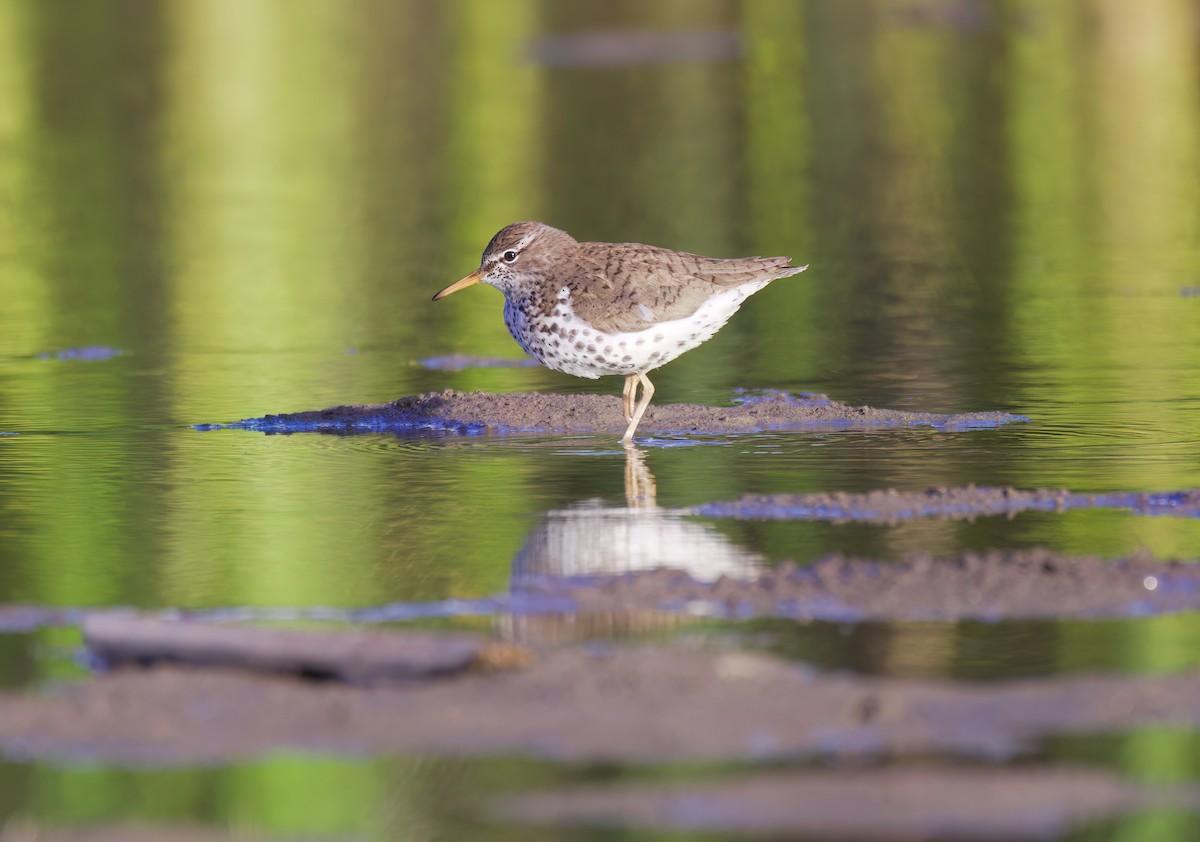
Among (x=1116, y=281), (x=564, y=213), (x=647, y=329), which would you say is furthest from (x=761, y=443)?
(x=564, y=213)

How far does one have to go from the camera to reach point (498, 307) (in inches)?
735

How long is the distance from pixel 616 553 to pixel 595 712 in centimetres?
241

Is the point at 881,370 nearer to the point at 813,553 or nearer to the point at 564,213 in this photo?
the point at 813,553

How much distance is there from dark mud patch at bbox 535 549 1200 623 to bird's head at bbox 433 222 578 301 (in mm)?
3498

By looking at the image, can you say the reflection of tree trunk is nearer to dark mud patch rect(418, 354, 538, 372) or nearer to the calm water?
the calm water

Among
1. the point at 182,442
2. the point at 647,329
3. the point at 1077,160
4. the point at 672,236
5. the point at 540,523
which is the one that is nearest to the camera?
the point at 540,523

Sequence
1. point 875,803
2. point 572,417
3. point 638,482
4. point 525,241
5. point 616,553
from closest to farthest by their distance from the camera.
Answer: point 875,803
point 616,553
point 638,482
point 525,241
point 572,417

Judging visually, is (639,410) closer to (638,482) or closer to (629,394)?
(629,394)

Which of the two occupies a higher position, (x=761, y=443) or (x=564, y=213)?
(x=564, y=213)

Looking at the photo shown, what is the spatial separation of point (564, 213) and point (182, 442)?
11744mm

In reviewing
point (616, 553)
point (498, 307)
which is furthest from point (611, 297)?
point (498, 307)

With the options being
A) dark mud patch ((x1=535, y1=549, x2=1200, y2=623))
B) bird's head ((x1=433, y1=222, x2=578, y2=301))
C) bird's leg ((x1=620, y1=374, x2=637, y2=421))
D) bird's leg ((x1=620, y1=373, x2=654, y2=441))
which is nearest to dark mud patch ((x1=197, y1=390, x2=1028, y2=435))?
bird's leg ((x1=620, y1=374, x2=637, y2=421))

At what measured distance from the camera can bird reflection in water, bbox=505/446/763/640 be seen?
7.90 m

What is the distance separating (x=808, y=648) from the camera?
7.47 metres
